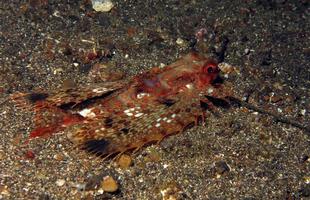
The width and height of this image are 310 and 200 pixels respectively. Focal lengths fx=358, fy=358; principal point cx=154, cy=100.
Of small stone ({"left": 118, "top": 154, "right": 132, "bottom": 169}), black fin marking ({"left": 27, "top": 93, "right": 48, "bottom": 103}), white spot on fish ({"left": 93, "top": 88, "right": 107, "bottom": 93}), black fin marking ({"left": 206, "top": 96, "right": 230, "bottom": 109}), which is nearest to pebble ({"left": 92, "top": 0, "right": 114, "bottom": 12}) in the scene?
white spot on fish ({"left": 93, "top": 88, "right": 107, "bottom": 93})

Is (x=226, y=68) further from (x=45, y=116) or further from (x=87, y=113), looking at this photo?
(x=45, y=116)

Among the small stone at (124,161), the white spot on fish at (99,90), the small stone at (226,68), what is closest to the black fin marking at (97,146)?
the small stone at (124,161)

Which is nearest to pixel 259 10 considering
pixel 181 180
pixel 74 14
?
pixel 74 14

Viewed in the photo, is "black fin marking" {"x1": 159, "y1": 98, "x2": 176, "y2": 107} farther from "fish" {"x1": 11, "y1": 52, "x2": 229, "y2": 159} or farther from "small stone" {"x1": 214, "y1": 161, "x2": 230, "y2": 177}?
"small stone" {"x1": 214, "y1": 161, "x2": 230, "y2": 177}

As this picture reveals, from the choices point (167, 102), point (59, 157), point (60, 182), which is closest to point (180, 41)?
point (167, 102)

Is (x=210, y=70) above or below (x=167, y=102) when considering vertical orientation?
above

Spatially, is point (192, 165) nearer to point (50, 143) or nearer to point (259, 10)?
point (50, 143)
